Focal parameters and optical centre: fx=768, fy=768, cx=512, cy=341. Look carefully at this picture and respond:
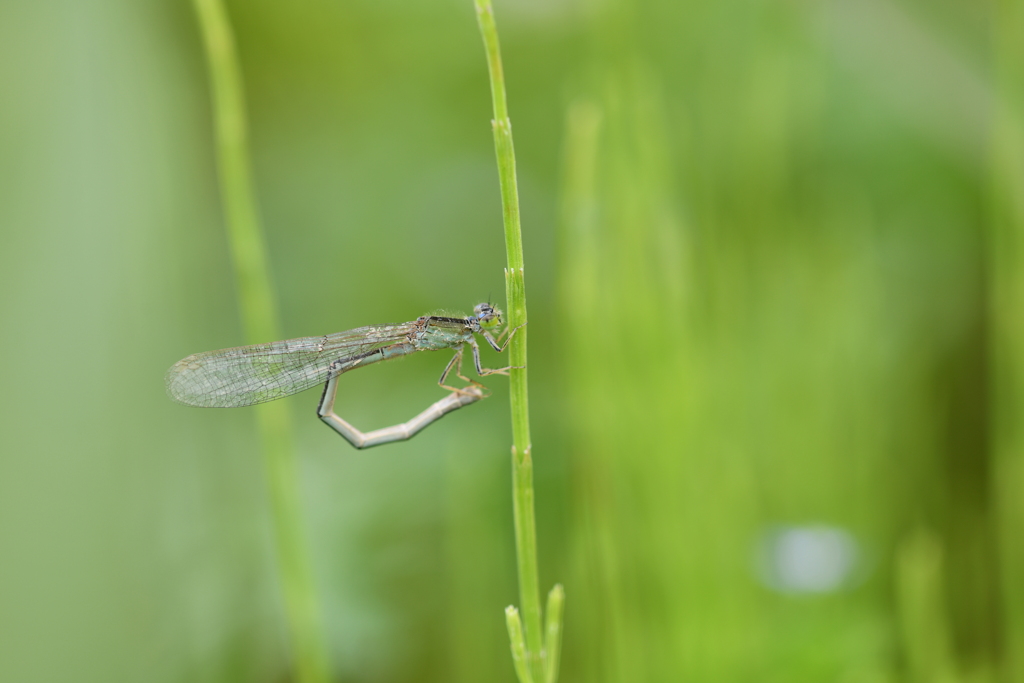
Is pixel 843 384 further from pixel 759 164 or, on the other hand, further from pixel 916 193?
pixel 916 193

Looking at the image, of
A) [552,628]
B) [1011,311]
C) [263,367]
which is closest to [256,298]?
[263,367]

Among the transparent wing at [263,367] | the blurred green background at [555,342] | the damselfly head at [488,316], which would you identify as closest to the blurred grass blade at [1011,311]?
the blurred green background at [555,342]

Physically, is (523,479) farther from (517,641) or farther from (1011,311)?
(1011,311)

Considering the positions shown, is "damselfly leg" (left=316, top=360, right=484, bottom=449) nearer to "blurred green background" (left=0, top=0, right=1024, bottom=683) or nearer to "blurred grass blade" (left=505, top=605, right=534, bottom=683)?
"blurred green background" (left=0, top=0, right=1024, bottom=683)

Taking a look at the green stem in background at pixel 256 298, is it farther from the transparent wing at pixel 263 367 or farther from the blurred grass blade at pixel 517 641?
the blurred grass blade at pixel 517 641

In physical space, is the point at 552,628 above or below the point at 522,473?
below

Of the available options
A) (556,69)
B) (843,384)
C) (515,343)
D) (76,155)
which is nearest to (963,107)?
(843,384)

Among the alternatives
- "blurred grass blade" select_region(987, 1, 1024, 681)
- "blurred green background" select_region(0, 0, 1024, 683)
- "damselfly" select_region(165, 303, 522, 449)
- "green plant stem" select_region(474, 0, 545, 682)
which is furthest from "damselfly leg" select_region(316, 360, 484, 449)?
"blurred grass blade" select_region(987, 1, 1024, 681)

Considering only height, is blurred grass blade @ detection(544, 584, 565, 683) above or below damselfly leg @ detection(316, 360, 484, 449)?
below

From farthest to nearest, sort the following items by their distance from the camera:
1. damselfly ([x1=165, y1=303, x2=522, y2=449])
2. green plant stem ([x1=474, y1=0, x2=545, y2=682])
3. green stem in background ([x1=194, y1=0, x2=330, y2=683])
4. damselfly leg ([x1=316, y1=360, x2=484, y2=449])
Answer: damselfly ([x1=165, y1=303, x2=522, y2=449])
damselfly leg ([x1=316, y1=360, x2=484, y2=449])
green stem in background ([x1=194, y1=0, x2=330, y2=683])
green plant stem ([x1=474, y1=0, x2=545, y2=682])
